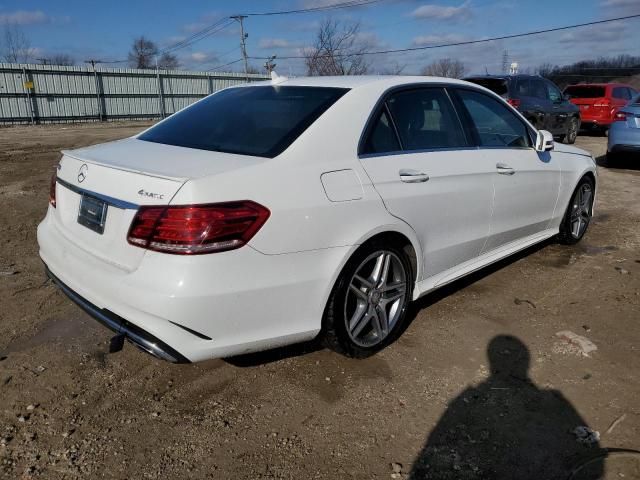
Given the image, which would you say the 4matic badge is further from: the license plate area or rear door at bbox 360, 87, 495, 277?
rear door at bbox 360, 87, 495, 277

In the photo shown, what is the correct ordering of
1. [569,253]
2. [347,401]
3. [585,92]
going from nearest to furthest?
[347,401] → [569,253] → [585,92]

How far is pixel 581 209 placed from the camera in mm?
5531

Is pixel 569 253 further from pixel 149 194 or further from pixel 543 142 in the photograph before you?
pixel 149 194

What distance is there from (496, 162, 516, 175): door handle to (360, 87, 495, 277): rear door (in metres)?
0.08

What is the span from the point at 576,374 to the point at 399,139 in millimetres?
1702

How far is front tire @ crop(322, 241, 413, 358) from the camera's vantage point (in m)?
2.91

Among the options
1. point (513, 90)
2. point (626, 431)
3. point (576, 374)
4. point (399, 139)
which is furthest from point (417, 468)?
point (513, 90)

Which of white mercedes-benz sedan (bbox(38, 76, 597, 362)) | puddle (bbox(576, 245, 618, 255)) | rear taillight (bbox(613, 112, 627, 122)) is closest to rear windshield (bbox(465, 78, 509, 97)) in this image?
rear taillight (bbox(613, 112, 627, 122))

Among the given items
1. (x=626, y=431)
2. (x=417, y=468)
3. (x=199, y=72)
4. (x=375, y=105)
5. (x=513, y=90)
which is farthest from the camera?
(x=199, y=72)

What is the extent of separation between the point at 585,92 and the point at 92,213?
17.4 m

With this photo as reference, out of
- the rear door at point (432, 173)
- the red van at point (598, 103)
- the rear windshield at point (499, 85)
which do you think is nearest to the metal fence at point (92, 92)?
A: the rear windshield at point (499, 85)

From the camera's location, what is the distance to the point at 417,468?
7.66 feet

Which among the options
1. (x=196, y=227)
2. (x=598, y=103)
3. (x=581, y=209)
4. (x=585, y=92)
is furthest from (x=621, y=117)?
(x=196, y=227)

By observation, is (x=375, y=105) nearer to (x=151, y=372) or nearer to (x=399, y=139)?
(x=399, y=139)
